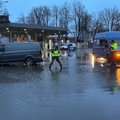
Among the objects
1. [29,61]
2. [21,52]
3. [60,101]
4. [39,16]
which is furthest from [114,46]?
[39,16]

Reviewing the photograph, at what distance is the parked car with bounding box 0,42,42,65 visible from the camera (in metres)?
34.0

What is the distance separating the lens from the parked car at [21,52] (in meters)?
34.0

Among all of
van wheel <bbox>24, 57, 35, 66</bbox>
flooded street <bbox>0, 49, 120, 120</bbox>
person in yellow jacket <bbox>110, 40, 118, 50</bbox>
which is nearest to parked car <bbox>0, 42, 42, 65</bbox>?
van wheel <bbox>24, 57, 35, 66</bbox>

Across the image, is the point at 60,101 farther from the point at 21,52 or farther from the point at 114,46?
the point at 21,52

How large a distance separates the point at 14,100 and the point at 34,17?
115 metres

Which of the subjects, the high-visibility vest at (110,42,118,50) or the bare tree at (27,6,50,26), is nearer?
the high-visibility vest at (110,42,118,50)

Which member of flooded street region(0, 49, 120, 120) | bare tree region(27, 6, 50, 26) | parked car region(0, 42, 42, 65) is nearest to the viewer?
flooded street region(0, 49, 120, 120)

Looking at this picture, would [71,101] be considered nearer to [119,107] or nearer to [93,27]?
[119,107]

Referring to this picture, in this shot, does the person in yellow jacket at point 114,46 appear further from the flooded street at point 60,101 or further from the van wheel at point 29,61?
the flooded street at point 60,101

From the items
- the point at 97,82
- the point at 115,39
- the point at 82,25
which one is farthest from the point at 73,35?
the point at 97,82

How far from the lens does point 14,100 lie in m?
13.8

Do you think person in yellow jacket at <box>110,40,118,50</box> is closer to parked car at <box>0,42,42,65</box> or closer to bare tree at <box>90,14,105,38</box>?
parked car at <box>0,42,42,65</box>

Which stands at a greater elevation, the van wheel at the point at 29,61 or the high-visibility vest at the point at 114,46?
the high-visibility vest at the point at 114,46

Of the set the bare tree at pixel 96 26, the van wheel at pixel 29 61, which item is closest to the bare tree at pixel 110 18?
the bare tree at pixel 96 26
